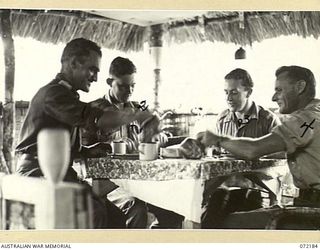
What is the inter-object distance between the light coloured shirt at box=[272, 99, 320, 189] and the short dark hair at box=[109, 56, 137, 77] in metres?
0.26

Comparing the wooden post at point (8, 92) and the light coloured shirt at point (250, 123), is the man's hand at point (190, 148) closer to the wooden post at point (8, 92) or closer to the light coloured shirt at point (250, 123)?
the light coloured shirt at point (250, 123)

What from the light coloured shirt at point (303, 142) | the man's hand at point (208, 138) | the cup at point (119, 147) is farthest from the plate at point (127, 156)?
the light coloured shirt at point (303, 142)

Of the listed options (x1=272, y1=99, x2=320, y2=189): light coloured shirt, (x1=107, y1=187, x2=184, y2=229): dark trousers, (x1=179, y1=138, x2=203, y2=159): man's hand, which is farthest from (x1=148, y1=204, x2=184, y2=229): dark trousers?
(x1=272, y1=99, x2=320, y2=189): light coloured shirt

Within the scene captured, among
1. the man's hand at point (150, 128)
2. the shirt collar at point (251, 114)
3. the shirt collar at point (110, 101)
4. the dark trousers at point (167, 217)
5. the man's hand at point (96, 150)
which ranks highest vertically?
the shirt collar at point (110, 101)

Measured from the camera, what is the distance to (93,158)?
33.3 inches

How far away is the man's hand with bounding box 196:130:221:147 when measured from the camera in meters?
0.85

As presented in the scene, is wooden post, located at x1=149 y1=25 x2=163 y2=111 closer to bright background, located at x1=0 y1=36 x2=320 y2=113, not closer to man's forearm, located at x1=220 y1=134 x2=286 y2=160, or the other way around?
bright background, located at x1=0 y1=36 x2=320 y2=113

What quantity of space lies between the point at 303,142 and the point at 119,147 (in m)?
0.31

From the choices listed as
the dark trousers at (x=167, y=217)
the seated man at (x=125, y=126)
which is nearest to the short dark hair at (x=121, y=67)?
the seated man at (x=125, y=126)

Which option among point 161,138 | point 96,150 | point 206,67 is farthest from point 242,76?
point 96,150

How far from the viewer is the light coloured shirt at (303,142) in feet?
2.80

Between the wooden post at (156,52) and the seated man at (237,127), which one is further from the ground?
the wooden post at (156,52)

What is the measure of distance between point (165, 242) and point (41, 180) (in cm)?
23

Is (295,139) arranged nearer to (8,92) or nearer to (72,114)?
(72,114)
